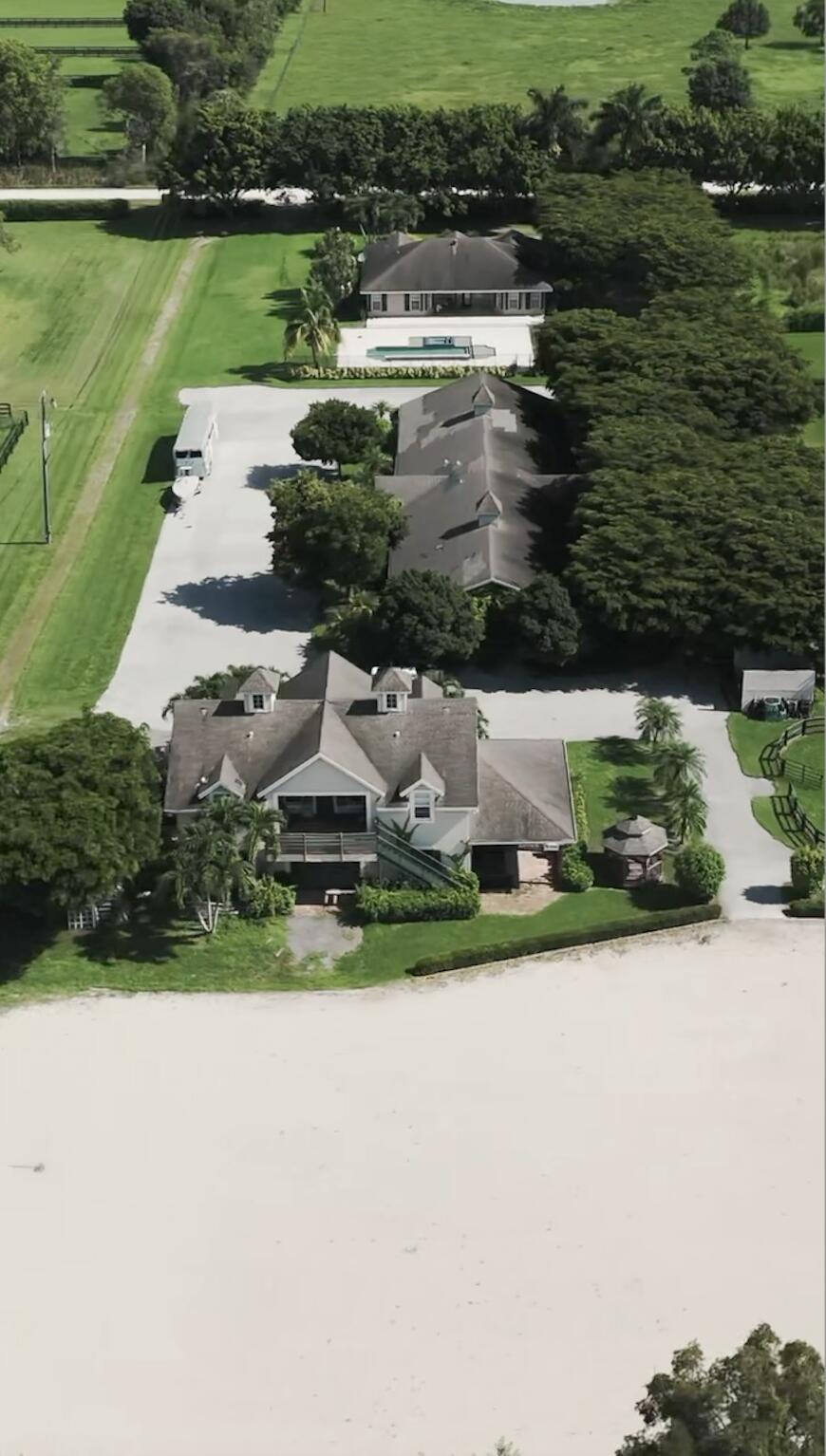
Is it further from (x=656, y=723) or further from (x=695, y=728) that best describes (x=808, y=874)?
(x=695, y=728)

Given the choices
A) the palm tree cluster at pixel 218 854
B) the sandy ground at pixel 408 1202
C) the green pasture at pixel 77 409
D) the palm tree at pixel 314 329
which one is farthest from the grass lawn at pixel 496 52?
the sandy ground at pixel 408 1202

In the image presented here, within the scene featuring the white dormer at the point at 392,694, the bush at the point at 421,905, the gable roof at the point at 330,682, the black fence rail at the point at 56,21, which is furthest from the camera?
the black fence rail at the point at 56,21

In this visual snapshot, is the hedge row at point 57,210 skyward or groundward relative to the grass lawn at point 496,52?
groundward

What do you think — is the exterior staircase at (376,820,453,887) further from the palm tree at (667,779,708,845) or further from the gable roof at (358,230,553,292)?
the gable roof at (358,230,553,292)

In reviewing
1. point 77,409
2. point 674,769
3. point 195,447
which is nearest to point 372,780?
point 674,769

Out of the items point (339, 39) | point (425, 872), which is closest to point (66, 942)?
point (425, 872)

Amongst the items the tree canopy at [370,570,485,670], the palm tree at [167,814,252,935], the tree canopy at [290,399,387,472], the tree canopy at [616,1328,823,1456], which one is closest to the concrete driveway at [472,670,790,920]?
the tree canopy at [370,570,485,670]

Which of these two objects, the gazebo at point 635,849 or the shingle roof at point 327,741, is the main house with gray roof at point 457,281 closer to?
the shingle roof at point 327,741
